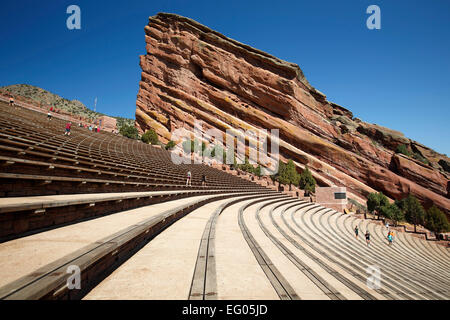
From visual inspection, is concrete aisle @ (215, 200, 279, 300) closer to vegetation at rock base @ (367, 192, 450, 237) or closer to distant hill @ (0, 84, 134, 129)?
vegetation at rock base @ (367, 192, 450, 237)

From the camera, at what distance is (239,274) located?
2.96 meters

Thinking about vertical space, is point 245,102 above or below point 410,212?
above

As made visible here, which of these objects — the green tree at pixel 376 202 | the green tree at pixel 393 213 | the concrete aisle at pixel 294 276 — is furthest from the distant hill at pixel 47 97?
the concrete aisle at pixel 294 276

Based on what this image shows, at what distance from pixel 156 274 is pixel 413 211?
44.7 metres

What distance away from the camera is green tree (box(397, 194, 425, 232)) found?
32375mm

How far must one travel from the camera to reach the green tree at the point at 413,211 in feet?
106

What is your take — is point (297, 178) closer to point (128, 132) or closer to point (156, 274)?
point (128, 132)

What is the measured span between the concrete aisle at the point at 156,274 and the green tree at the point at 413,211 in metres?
42.6

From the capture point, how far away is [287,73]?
4675 cm

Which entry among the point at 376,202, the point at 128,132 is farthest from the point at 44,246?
the point at 376,202

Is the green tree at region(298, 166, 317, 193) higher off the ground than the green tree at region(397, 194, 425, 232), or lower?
higher

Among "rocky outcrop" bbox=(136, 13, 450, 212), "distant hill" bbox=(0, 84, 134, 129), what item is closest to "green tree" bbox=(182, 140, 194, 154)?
"rocky outcrop" bbox=(136, 13, 450, 212)

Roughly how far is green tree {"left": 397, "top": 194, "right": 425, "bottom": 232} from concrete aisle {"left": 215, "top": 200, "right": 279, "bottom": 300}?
41.4 metres
